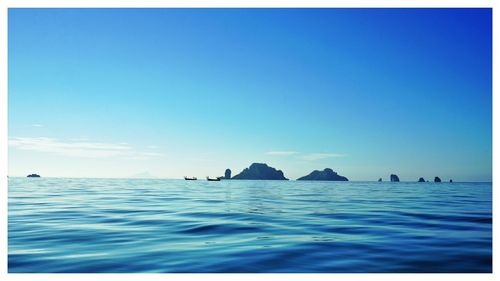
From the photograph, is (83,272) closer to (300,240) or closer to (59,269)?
(59,269)

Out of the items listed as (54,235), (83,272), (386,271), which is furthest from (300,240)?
(54,235)

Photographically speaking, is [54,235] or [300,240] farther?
[54,235]

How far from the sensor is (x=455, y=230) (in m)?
14.2

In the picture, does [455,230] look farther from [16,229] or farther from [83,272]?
[16,229]

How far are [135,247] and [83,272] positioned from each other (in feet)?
8.08

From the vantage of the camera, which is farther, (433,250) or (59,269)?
(433,250)
